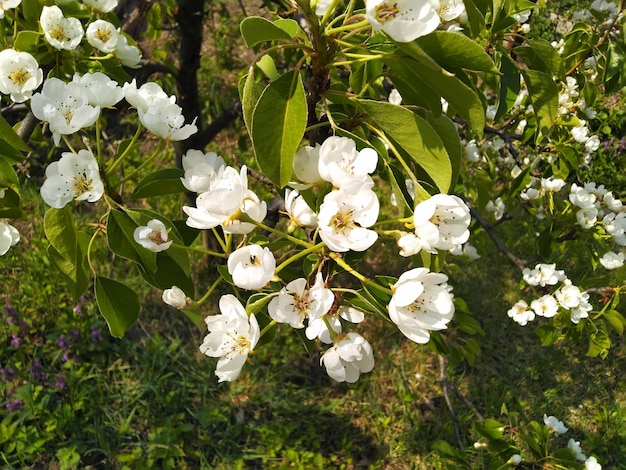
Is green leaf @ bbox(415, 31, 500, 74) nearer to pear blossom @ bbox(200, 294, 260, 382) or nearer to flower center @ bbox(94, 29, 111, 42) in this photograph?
pear blossom @ bbox(200, 294, 260, 382)

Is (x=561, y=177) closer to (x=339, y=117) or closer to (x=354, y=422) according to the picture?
(x=339, y=117)

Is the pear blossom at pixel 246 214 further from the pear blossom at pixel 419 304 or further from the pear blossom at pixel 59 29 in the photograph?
the pear blossom at pixel 59 29

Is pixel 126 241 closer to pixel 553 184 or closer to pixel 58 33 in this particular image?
pixel 58 33

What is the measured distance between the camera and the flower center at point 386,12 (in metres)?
0.59

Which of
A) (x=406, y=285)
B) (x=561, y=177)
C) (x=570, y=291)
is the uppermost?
(x=406, y=285)

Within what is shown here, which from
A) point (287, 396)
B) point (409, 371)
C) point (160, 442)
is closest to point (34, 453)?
point (160, 442)

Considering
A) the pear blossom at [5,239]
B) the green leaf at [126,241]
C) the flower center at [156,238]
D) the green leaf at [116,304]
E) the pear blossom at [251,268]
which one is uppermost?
the pear blossom at [251,268]

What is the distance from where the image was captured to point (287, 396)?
235cm

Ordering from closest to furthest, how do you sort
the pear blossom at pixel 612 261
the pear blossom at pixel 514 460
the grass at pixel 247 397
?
1. the pear blossom at pixel 514 460
2. the pear blossom at pixel 612 261
3. the grass at pixel 247 397

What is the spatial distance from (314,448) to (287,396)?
0.26 m

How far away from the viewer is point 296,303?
27.8 inches

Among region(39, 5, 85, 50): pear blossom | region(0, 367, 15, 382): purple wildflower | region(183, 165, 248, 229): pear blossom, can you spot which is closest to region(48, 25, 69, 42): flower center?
region(39, 5, 85, 50): pear blossom

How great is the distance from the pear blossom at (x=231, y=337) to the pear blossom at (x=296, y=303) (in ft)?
0.12

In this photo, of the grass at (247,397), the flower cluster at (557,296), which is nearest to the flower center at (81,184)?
the flower cluster at (557,296)
